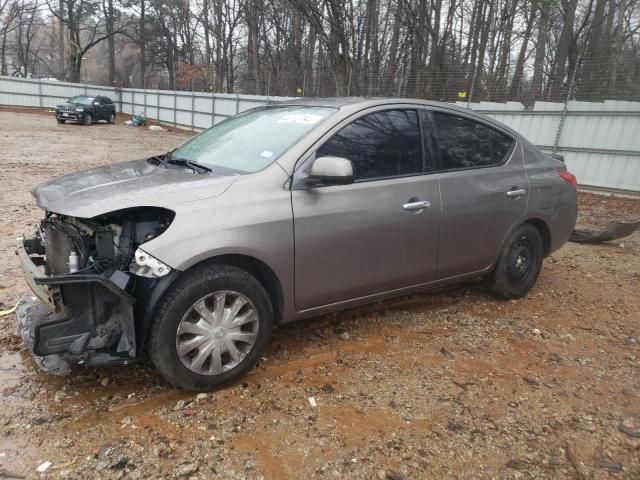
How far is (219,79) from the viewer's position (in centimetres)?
3356

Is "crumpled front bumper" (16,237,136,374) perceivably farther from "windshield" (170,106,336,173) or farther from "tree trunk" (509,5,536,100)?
"tree trunk" (509,5,536,100)

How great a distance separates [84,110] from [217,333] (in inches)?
1036

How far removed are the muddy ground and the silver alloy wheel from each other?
0.21 metres

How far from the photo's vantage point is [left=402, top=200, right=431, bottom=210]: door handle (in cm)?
337

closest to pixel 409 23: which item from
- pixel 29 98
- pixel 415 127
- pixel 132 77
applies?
pixel 415 127

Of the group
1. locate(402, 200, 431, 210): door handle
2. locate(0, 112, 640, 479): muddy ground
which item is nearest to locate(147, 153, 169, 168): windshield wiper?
locate(0, 112, 640, 479): muddy ground

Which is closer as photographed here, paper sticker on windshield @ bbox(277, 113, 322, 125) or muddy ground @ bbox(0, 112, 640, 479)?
muddy ground @ bbox(0, 112, 640, 479)

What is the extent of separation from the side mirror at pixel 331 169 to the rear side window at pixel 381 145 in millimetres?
195

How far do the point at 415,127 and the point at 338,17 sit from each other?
15.7m

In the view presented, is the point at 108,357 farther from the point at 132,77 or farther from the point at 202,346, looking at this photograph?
the point at 132,77

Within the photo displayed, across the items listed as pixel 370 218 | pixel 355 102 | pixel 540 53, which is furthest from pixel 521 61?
pixel 370 218

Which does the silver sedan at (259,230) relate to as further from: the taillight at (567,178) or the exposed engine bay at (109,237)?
the taillight at (567,178)

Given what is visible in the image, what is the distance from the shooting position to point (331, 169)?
9.39 ft

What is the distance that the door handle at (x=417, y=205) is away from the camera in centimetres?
337
